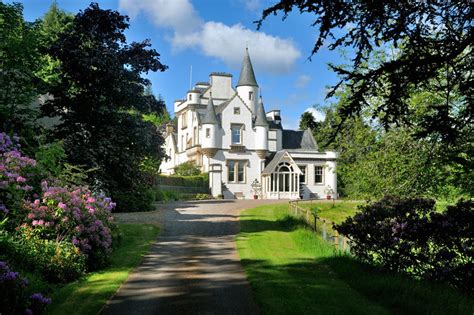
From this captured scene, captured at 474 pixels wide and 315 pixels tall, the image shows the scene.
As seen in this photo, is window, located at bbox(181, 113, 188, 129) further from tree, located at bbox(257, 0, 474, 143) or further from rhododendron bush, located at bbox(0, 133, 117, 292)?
tree, located at bbox(257, 0, 474, 143)

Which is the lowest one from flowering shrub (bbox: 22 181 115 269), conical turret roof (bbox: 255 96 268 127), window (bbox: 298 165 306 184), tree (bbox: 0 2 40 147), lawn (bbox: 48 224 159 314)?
lawn (bbox: 48 224 159 314)

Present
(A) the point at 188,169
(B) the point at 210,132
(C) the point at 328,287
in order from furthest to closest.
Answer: (A) the point at 188,169, (B) the point at 210,132, (C) the point at 328,287

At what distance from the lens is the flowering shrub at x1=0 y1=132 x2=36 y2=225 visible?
1200 centimetres

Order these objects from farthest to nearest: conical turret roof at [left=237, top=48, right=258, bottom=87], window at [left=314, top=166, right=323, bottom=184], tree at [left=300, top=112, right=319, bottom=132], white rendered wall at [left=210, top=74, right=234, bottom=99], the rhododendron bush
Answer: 1. tree at [left=300, top=112, right=319, bottom=132]
2. white rendered wall at [left=210, top=74, right=234, bottom=99]
3. conical turret roof at [left=237, top=48, right=258, bottom=87]
4. window at [left=314, top=166, right=323, bottom=184]
5. the rhododendron bush

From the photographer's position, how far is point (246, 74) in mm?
55812

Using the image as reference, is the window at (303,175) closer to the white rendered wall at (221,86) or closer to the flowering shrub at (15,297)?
the white rendered wall at (221,86)

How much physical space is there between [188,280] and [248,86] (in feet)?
149

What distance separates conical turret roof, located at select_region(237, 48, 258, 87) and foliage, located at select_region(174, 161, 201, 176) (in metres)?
10.1

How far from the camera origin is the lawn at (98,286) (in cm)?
888

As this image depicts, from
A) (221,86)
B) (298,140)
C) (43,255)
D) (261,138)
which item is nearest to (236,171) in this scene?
(261,138)

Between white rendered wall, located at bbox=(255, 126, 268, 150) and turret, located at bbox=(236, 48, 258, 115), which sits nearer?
white rendered wall, located at bbox=(255, 126, 268, 150)

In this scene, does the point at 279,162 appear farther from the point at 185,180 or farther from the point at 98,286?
the point at 98,286

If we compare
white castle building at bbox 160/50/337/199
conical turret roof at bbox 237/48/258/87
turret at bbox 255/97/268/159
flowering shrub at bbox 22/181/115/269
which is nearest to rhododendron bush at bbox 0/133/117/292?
flowering shrub at bbox 22/181/115/269

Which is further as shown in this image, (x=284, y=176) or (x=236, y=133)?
(x=236, y=133)
